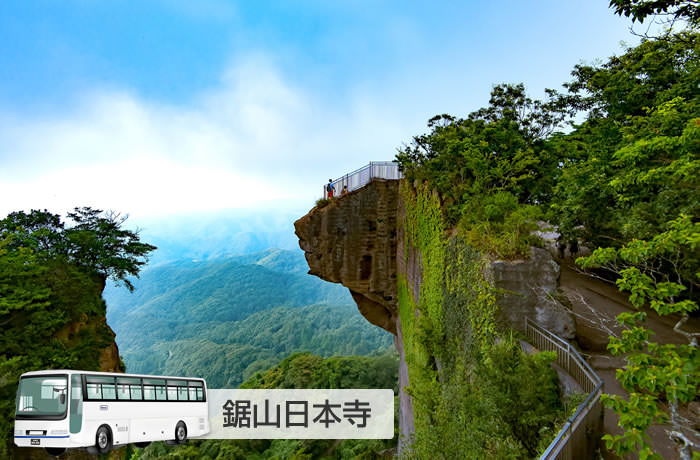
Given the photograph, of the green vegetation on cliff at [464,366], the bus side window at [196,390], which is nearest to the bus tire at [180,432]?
the bus side window at [196,390]

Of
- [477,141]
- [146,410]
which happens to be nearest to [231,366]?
[146,410]

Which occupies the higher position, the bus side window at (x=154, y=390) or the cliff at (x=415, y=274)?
the cliff at (x=415, y=274)

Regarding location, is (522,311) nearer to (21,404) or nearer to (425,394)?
(425,394)

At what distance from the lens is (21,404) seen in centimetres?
808

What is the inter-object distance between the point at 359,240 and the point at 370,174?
387 cm

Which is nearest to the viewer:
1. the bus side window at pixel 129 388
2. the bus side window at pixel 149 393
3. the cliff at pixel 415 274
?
the cliff at pixel 415 274

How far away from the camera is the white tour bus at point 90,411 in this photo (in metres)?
7.78

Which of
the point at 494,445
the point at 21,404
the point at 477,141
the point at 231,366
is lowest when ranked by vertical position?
the point at 231,366

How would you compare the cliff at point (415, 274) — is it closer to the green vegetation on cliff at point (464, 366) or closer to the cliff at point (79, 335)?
the green vegetation on cliff at point (464, 366)

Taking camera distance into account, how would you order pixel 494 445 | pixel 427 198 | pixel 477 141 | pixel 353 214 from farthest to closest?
pixel 353 214 < pixel 427 198 < pixel 477 141 < pixel 494 445

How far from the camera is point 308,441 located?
2938 centimetres

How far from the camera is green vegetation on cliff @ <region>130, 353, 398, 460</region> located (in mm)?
26894

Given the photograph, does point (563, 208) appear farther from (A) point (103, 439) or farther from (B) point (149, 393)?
(A) point (103, 439)

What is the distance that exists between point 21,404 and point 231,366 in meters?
66.5
